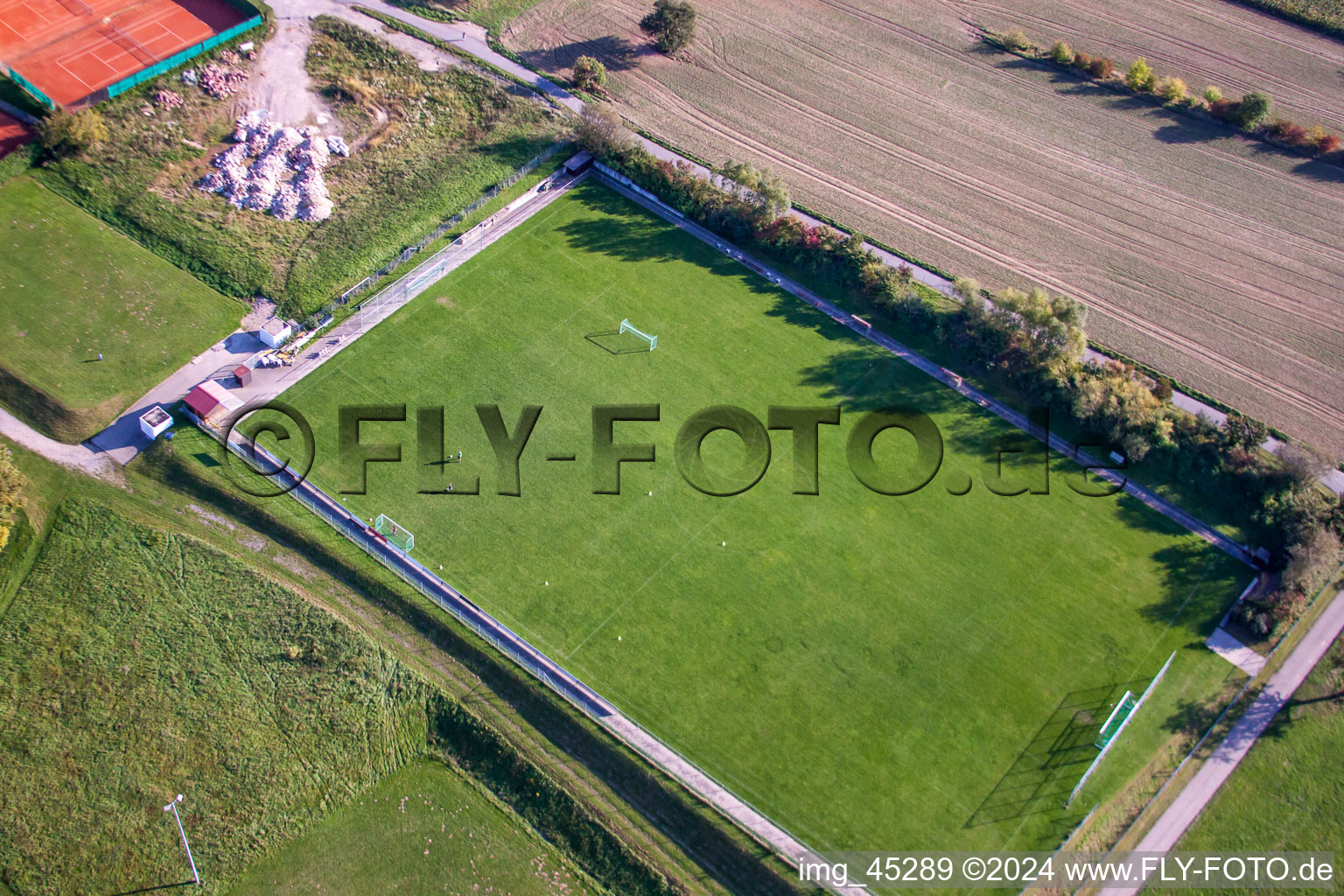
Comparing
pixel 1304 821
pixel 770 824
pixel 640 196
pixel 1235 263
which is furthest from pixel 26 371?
pixel 1235 263

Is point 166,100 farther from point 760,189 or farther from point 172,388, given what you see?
point 760,189

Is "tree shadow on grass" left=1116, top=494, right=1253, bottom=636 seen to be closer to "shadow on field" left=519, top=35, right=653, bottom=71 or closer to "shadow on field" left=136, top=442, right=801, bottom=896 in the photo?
"shadow on field" left=136, top=442, right=801, bottom=896

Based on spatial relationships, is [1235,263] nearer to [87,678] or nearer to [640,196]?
[640,196]

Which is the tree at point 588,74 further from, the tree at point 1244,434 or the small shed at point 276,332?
the tree at point 1244,434

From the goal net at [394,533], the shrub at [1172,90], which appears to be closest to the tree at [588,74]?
the goal net at [394,533]

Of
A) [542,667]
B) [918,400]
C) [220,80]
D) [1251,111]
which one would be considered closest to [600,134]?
[220,80]

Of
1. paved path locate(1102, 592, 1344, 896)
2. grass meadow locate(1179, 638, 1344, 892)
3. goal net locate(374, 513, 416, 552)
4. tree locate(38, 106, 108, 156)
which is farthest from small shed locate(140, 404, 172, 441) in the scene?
grass meadow locate(1179, 638, 1344, 892)

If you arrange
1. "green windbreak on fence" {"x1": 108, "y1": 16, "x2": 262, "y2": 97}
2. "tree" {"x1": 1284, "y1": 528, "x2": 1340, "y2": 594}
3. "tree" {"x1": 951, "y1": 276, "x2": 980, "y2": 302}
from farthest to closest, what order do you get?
"green windbreak on fence" {"x1": 108, "y1": 16, "x2": 262, "y2": 97}, "tree" {"x1": 951, "y1": 276, "x2": 980, "y2": 302}, "tree" {"x1": 1284, "y1": 528, "x2": 1340, "y2": 594}
